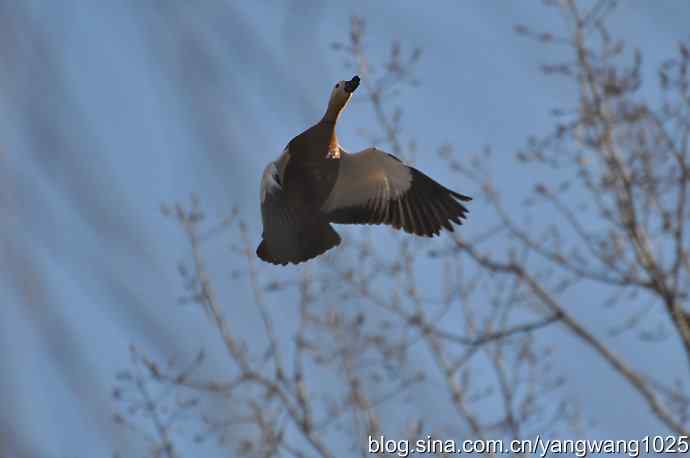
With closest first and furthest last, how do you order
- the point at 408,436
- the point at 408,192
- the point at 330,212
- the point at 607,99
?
the point at 330,212, the point at 408,192, the point at 408,436, the point at 607,99

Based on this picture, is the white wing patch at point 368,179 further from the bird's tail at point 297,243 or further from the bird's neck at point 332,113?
the bird's neck at point 332,113

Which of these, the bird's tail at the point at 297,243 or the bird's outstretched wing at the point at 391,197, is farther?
the bird's outstretched wing at the point at 391,197

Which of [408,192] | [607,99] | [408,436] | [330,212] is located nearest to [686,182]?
[607,99]

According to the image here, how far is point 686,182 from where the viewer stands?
6332 millimetres

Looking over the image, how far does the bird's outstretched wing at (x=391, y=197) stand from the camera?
384cm

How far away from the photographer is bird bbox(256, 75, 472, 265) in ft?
11.1

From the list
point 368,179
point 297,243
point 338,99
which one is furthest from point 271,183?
point 368,179

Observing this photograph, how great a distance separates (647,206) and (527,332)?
1.08m

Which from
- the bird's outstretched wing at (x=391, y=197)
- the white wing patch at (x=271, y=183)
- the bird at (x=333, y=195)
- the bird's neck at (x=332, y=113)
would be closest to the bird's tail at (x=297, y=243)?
the bird at (x=333, y=195)

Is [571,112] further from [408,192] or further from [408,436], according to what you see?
[408,192]

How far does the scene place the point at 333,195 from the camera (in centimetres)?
376

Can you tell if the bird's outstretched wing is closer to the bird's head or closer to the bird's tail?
the bird's tail

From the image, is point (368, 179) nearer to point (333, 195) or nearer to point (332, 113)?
point (333, 195)

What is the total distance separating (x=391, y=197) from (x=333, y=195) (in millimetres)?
344
